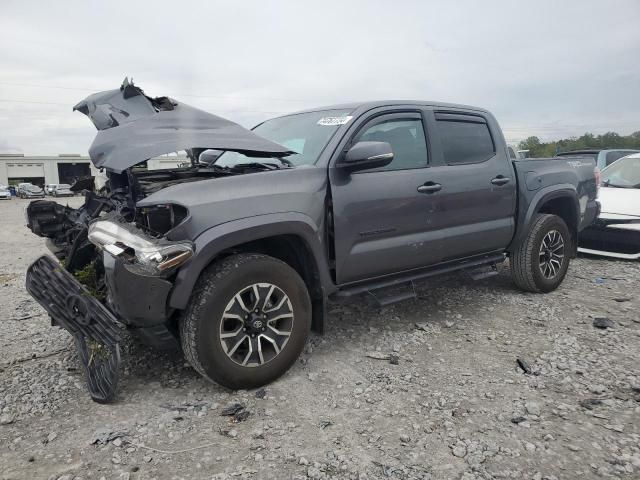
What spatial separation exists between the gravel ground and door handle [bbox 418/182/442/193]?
1196 millimetres

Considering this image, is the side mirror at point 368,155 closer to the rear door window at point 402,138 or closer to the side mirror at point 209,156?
the rear door window at point 402,138

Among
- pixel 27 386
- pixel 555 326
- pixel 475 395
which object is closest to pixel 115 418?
pixel 27 386

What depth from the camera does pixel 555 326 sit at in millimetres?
3965

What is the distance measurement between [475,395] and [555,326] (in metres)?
1.57

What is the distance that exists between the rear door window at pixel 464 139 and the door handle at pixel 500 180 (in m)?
0.21

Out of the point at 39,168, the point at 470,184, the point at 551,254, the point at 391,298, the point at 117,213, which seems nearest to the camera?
the point at 117,213

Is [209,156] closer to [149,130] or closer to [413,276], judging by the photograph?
[149,130]

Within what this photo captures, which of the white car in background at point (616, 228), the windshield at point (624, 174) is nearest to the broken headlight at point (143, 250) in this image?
the white car in background at point (616, 228)

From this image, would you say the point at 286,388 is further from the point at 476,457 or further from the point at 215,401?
the point at 476,457

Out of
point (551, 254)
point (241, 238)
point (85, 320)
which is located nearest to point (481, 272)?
point (551, 254)

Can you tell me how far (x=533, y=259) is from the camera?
4645 mm

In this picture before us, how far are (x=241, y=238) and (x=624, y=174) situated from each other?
720cm

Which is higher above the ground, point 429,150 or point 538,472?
point 429,150

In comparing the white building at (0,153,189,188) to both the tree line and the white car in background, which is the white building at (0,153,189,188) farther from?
the white car in background
